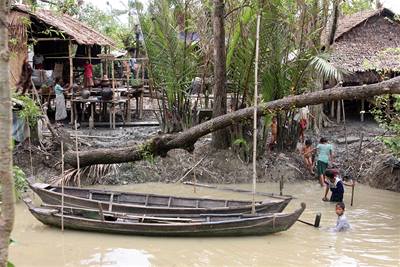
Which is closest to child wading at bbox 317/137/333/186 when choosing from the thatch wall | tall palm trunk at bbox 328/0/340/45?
tall palm trunk at bbox 328/0/340/45

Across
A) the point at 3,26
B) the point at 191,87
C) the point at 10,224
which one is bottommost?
the point at 10,224

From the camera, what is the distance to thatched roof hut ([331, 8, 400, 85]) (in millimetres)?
16984

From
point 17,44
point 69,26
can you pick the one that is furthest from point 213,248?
point 69,26

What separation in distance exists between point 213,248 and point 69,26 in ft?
33.8

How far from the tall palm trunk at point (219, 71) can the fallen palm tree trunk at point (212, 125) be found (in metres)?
2.29

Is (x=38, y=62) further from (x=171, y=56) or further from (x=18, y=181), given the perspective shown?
(x=18, y=181)

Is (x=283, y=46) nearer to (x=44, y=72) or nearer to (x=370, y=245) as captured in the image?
(x=370, y=245)

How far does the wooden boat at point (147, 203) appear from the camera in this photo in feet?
28.2

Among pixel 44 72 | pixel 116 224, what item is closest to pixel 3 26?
pixel 116 224

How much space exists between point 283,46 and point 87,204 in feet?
20.7

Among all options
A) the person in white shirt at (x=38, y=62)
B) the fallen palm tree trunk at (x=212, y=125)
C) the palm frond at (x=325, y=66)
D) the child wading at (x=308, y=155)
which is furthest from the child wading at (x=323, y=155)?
the person in white shirt at (x=38, y=62)

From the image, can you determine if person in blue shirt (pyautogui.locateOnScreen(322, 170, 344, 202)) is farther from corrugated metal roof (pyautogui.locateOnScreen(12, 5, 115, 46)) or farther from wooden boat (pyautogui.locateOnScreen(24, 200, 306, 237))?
corrugated metal roof (pyautogui.locateOnScreen(12, 5, 115, 46))

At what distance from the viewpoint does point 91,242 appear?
328 inches

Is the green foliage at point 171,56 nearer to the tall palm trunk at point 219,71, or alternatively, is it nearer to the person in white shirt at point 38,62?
the tall palm trunk at point 219,71
